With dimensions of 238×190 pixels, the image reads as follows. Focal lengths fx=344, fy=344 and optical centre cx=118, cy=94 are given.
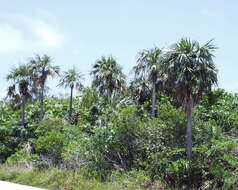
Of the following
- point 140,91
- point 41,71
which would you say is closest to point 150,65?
point 140,91

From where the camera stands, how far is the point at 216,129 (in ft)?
51.5

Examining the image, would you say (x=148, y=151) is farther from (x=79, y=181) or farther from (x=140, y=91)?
(x=140, y=91)

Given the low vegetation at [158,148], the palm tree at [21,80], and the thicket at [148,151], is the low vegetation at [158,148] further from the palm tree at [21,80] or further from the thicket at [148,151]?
the palm tree at [21,80]

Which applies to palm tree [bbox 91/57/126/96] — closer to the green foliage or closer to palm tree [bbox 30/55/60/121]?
palm tree [bbox 30/55/60/121]

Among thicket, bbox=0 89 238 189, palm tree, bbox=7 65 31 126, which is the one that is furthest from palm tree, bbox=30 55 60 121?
thicket, bbox=0 89 238 189

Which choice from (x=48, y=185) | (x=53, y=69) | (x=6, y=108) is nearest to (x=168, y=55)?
(x=48, y=185)

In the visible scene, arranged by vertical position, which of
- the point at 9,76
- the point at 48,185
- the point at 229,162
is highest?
the point at 9,76

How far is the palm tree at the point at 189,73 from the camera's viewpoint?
47.8 ft

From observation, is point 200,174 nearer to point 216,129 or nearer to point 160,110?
point 216,129

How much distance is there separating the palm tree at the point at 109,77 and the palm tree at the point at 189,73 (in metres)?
11.6

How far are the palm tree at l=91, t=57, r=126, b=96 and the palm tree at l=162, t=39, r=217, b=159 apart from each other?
37.9ft

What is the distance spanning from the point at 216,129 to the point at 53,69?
52.0ft

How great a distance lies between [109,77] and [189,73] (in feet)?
41.0

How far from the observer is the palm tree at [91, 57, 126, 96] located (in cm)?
2653
